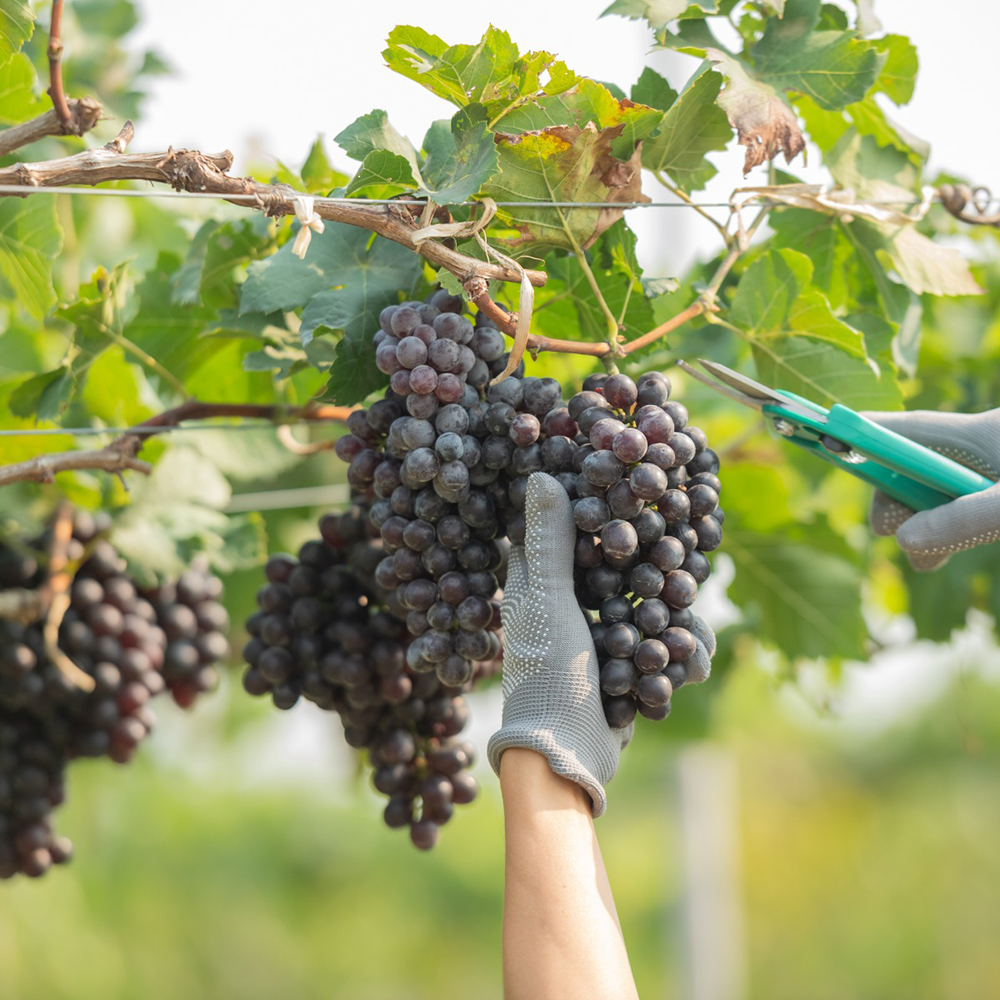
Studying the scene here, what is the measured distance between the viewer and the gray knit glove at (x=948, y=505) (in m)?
0.95

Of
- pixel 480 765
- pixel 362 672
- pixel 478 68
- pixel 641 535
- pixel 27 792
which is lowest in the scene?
pixel 480 765

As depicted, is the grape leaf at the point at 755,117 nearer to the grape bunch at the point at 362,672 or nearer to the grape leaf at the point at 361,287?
the grape leaf at the point at 361,287

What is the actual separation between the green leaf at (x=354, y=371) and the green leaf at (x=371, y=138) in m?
0.16

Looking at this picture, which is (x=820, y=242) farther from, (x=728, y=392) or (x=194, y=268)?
(x=194, y=268)

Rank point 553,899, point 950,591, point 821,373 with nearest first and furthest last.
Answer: point 553,899 → point 821,373 → point 950,591

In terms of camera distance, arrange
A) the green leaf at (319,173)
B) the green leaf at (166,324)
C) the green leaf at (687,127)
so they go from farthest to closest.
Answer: the green leaf at (166,324) → the green leaf at (319,173) → the green leaf at (687,127)

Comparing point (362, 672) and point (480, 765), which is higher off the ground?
point (362, 672)

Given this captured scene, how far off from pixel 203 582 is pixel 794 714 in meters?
9.09

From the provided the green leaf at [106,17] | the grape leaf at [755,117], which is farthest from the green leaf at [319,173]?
the green leaf at [106,17]

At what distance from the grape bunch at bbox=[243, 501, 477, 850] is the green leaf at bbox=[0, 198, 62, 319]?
1.41 ft

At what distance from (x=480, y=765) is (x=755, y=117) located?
14.2ft

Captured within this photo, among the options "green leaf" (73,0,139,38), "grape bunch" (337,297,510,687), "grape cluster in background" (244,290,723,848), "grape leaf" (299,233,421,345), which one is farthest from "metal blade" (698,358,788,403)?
"green leaf" (73,0,139,38)

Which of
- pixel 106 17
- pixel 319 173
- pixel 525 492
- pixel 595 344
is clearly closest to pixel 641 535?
pixel 525 492

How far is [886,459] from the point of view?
0.95 m
